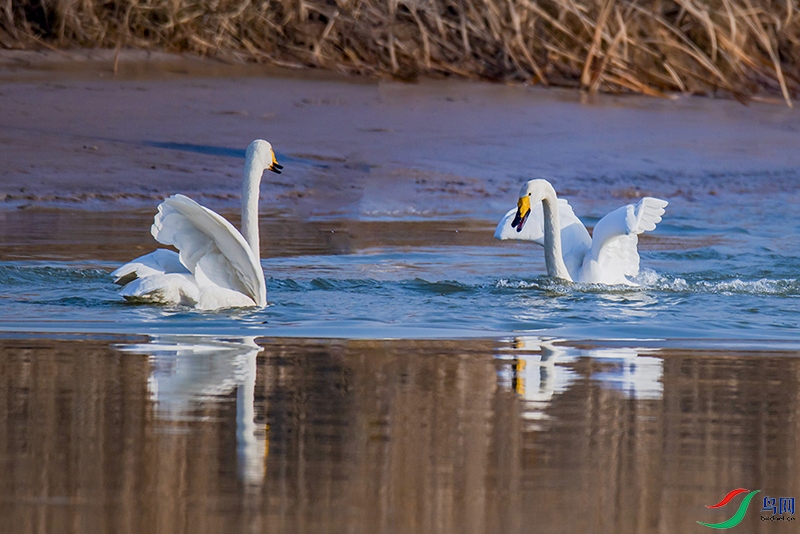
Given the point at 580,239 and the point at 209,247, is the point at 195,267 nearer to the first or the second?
the point at 209,247

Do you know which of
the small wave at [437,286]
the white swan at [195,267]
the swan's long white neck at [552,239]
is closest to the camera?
the white swan at [195,267]

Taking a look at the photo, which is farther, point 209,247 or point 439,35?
point 439,35

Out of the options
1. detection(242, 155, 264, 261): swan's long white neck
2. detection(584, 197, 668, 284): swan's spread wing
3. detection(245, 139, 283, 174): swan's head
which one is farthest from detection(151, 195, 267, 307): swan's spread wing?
detection(584, 197, 668, 284): swan's spread wing

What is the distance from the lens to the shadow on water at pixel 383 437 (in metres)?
2.98

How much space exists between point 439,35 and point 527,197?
7.49m

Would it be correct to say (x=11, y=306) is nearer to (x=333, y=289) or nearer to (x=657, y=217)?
(x=333, y=289)

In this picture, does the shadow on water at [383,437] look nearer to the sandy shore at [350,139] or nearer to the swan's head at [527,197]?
the swan's head at [527,197]

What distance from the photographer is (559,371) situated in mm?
4629

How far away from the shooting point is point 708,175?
12328mm

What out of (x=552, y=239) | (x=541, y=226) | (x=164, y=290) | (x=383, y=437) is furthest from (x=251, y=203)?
(x=383, y=437)

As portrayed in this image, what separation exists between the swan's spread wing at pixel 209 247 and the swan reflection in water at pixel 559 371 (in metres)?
1.35

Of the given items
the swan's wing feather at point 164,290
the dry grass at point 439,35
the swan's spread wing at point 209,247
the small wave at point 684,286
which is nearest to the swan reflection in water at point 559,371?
the swan's spread wing at point 209,247

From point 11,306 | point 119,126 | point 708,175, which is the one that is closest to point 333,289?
point 11,306

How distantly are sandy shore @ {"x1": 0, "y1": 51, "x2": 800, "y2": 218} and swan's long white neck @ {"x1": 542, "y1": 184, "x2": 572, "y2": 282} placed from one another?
291cm
